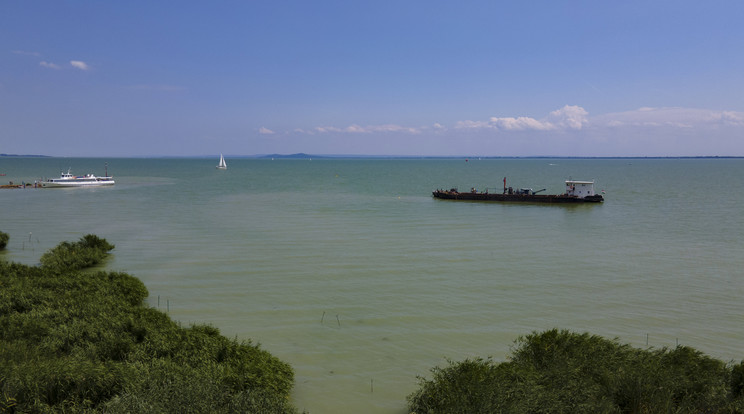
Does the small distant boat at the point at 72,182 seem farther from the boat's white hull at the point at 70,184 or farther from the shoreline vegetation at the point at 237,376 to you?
the shoreline vegetation at the point at 237,376

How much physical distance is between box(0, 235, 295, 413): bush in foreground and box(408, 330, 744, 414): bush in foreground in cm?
396

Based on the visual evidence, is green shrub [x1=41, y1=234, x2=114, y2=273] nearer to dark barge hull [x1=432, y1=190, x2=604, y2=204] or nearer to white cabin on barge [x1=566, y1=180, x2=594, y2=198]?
dark barge hull [x1=432, y1=190, x2=604, y2=204]

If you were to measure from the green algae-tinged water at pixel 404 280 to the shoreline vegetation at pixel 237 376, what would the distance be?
199 cm

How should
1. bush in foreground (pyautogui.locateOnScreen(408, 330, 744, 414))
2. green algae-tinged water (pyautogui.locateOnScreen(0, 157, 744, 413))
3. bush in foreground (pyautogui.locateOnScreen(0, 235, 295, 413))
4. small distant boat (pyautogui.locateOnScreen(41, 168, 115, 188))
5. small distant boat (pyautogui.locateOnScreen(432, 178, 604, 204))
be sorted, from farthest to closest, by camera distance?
small distant boat (pyautogui.locateOnScreen(41, 168, 115, 188))
small distant boat (pyautogui.locateOnScreen(432, 178, 604, 204))
green algae-tinged water (pyautogui.locateOnScreen(0, 157, 744, 413))
bush in foreground (pyautogui.locateOnScreen(408, 330, 744, 414))
bush in foreground (pyautogui.locateOnScreen(0, 235, 295, 413))

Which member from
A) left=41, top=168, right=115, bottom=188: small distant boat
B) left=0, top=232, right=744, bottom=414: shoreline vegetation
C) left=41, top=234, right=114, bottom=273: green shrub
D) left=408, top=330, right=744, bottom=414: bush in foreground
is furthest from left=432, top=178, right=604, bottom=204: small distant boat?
left=41, top=168, right=115, bottom=188: small distant boat

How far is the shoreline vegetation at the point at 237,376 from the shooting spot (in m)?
9.38

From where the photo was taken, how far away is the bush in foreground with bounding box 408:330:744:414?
9.48 metres

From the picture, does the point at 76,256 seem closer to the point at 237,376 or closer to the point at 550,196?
the point at 237,376

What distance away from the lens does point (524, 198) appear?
64500mm

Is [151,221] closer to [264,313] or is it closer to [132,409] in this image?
[264,313]

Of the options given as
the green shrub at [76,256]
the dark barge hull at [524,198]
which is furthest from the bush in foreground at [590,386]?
the dark barge hull at [524,198]

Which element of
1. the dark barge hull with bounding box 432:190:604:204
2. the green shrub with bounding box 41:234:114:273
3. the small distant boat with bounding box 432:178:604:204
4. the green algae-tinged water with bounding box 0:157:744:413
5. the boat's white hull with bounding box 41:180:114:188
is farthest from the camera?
the boat's white hull with bounding box 41:180:114:188

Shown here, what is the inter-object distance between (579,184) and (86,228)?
59.1 m

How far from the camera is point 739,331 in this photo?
16.6 metres
